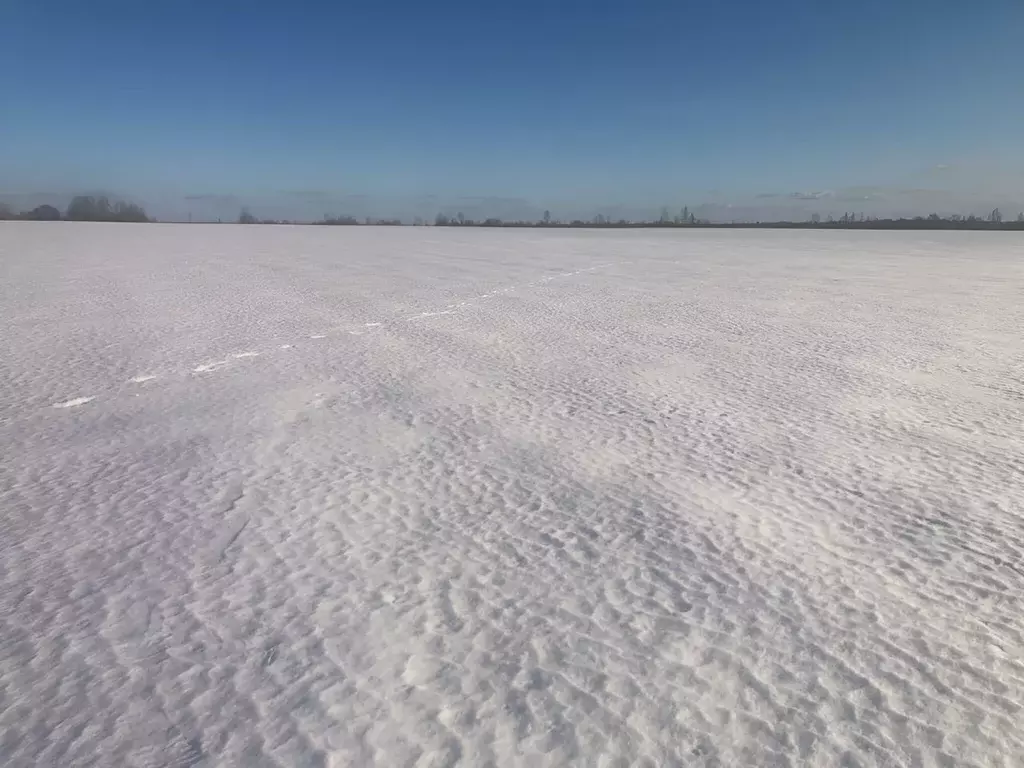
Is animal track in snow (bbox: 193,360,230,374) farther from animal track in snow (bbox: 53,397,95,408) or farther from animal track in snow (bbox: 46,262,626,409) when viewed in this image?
animal track in snow (bbox: 53,397,95,408)

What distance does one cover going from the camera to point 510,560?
2045mm

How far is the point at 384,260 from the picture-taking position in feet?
51.2

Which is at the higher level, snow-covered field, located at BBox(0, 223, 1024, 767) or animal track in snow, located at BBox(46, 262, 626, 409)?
snow-covered field, located at BBox(0, 223, 1024, 767)

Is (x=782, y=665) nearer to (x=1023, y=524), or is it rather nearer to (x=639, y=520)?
(x=639, y=520)

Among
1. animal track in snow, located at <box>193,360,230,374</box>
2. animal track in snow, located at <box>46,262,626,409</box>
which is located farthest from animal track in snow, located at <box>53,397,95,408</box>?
animal track in snow, located at <box>193,360,230,374</box>

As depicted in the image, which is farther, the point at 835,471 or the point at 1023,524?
the point at 835,471

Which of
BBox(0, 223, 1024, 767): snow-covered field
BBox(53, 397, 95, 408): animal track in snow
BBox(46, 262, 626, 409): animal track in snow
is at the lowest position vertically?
BBox(46, 262, 626, 409): animal track in snow

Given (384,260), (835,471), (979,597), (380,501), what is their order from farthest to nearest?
(384,260)
(835,471)
(380,501)
(979,597)

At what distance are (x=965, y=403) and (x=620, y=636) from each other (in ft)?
9.56

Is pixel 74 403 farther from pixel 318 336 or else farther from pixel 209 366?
pixel 318 336

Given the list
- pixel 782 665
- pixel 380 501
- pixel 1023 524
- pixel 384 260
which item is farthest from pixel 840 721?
pixel 384 260

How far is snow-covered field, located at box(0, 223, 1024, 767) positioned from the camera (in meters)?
1.41

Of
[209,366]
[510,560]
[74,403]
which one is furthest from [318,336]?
[510,560]

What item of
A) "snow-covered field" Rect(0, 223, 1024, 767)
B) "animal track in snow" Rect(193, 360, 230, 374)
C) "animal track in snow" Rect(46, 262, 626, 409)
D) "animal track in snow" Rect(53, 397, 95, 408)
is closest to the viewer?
"snow-covered field" Rect(0, 223, 1024, 767)
